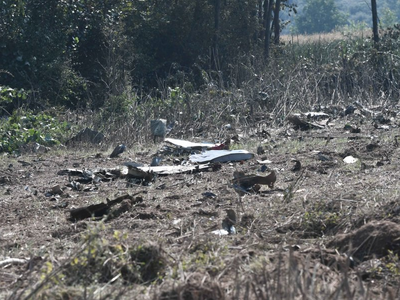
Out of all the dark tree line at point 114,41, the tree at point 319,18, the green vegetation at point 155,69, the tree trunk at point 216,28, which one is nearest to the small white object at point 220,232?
the green vegetation at point 155,69

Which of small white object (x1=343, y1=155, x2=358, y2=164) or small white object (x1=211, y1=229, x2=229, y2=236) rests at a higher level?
small white object (x1=211, y1=229, x2=229, y2=236)

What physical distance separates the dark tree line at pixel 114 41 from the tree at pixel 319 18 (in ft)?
190

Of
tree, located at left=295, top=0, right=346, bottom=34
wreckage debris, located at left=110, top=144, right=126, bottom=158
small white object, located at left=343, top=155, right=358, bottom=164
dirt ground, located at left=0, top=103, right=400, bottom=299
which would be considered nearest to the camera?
dirt ground, located at left=0, top=103, right=400, bottom=299

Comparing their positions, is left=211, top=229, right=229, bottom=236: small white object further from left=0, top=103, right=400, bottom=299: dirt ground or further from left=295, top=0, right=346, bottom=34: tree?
left=295, top=0, right=346, bottom=34: tree

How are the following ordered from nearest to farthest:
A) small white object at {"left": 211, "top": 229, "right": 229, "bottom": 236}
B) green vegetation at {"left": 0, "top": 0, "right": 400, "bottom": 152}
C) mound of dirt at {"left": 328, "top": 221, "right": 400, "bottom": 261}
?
mound of dirt at {"left": 328, "top": 221, "right": 400, "bottom": 261} → small white object at {"left": 211, "top": 229, "right": 229, "bottom": 236} → green vegetation at {"left": 0, "top": 0, "right": 400, "bottom": 152}

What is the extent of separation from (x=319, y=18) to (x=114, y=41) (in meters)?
66.7

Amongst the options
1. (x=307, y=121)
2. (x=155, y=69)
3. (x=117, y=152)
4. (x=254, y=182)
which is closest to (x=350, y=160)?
(x=254, y=182)

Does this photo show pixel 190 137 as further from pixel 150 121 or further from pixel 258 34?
pixel 258 34

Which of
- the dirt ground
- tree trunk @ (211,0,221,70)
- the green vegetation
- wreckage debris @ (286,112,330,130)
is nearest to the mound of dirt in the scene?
the dirt ground

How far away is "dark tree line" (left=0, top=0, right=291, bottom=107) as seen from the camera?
1539 cm

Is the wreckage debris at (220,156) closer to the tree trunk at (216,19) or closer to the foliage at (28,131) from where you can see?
the foliage at (28,131)

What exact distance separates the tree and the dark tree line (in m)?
57.8

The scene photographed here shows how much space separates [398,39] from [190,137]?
10.6 meters

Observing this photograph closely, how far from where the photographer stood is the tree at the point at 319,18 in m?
80.5
